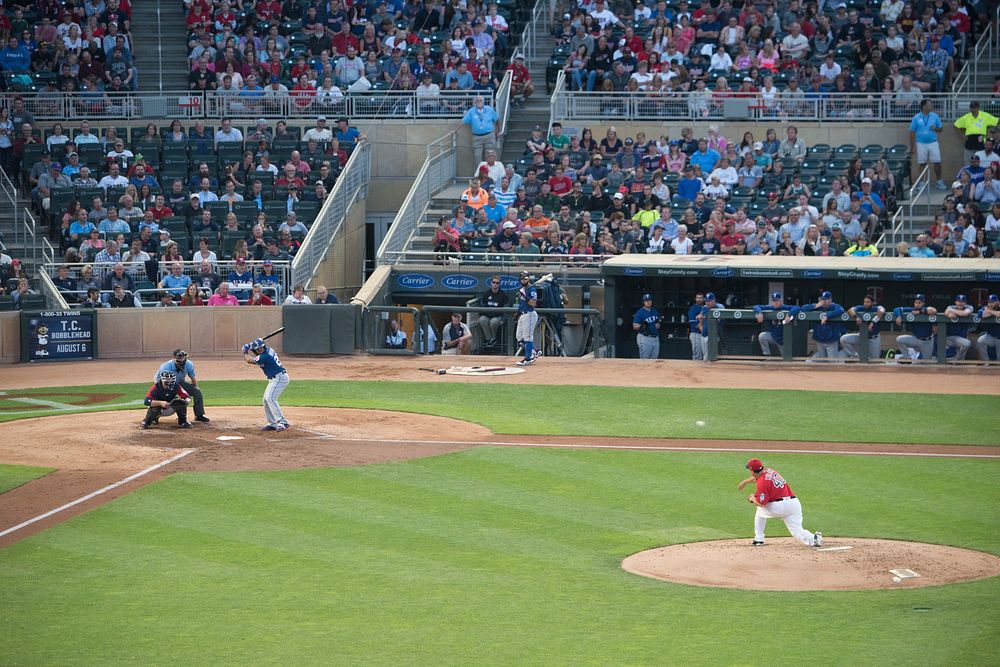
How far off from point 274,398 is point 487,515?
5.87 metres

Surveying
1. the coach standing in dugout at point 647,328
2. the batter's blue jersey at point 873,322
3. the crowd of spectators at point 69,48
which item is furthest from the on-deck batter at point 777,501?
the crowd of spectators at point 69,48

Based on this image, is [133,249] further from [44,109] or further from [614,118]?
[614,118]

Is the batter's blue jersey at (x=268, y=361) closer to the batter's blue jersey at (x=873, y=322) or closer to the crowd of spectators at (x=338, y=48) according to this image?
the batter's blue jersey at (x=873, y=322)

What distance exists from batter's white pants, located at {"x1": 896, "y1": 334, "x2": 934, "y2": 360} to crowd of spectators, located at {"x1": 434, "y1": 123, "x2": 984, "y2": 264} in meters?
3.00

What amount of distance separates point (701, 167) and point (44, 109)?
665 inches

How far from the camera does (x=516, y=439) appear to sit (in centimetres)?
2156

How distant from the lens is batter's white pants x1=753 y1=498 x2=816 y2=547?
14.7m

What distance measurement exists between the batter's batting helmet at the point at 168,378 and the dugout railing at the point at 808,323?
440 inches

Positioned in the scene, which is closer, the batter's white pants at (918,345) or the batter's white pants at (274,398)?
the batter's white pants at (274,398)

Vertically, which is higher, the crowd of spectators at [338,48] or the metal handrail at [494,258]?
the crowd of spectators at [338,48]

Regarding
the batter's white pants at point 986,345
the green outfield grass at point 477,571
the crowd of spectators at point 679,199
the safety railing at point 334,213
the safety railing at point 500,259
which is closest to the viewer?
the green outfield grass at point 477,571

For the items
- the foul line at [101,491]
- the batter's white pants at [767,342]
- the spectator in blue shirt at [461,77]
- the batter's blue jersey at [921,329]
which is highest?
the spectator in blue shirt at [461,77]

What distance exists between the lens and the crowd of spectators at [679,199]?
30.7 metres

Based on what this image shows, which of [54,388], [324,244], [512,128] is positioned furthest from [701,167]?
[54,388]
